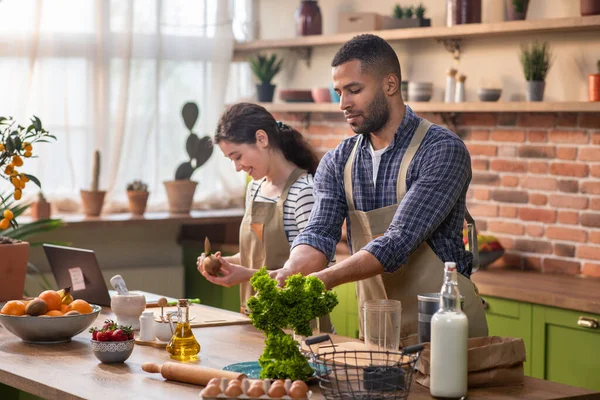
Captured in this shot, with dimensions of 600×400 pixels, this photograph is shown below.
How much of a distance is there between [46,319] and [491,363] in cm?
133

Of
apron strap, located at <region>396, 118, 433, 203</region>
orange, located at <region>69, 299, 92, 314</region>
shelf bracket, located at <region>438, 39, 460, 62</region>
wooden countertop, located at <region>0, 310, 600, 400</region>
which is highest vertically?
shelf bracket, located at <region>438, 39, 460, 62</region>

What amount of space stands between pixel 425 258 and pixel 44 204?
2.96 meters

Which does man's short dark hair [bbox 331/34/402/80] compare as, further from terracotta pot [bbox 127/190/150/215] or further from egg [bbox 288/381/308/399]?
terracotta pot [bbox 127/190/150/215]

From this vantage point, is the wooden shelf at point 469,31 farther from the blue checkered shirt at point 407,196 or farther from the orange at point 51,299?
the orange at point 51,299

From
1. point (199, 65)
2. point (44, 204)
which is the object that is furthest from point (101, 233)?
point (199, 65)

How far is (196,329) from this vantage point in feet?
10.5

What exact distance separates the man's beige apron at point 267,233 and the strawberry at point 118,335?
105 centimetres

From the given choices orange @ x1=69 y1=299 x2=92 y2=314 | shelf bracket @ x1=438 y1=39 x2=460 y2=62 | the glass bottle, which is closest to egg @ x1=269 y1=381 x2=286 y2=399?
the glass bottle

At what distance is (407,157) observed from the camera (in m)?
3.08

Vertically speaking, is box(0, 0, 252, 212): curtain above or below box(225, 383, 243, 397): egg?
above

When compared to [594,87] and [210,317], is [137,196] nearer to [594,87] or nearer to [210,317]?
[210,317]

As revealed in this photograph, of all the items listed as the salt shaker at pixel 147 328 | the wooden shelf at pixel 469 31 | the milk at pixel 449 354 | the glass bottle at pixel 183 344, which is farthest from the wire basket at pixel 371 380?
the wooden shelf at pixel 469 31

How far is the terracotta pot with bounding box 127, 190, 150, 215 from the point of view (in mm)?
5777

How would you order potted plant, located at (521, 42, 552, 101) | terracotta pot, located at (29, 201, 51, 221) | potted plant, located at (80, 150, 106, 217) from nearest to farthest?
potted plant, located at (521, 42, 552, 101)
terracotta pot, located at (29, 201, 51, 221)
potted plant, located at (80, 150, 106, 217)
